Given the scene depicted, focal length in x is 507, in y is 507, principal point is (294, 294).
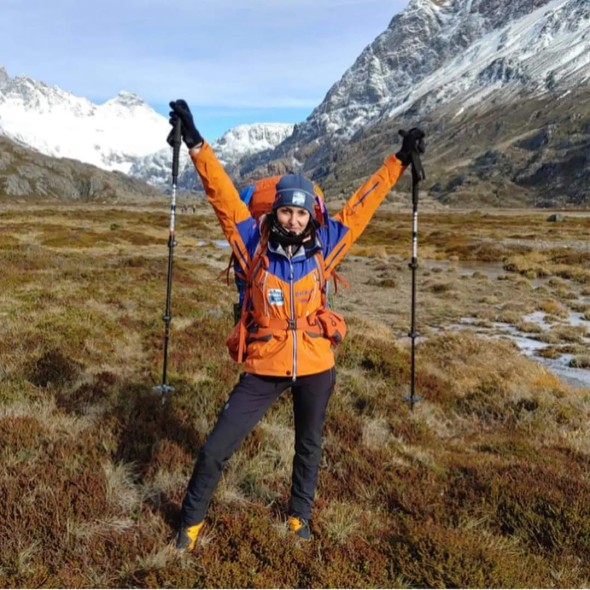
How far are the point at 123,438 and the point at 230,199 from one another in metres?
3.47

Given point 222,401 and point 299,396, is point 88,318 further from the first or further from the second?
point 299,396

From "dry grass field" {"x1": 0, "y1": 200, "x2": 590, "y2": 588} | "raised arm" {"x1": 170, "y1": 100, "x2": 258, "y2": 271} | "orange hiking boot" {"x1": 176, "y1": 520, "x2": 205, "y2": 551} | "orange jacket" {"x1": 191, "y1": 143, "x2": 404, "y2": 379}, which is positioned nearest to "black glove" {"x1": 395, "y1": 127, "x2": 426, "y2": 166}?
"orange jacket" {"x1": 191, "y1": 143, "x2": 404, "y2": 379}

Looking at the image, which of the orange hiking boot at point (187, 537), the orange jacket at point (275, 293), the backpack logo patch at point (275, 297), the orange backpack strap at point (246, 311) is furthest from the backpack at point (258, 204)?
the orange hiking boot at point (187, 537)

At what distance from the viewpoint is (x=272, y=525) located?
4.66 metres

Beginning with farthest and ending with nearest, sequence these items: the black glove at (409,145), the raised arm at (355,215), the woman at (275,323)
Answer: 1. the black glove at (409,145)
2. the raised arm at (355,215)
3. the woman at (275,323)

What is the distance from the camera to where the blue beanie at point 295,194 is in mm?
4328

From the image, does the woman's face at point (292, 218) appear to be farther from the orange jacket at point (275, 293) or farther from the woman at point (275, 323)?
the orange jacket at point (275, 293)

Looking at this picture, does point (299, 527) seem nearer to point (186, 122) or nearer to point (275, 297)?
point (275, 297)

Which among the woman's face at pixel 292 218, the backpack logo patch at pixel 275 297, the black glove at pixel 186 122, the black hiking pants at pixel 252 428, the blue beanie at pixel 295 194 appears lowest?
the black hiking pants at pixel 252 428

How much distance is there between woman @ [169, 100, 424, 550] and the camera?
14.1 ft

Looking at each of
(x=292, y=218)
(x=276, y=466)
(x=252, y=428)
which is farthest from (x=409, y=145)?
(x=276, y=466)

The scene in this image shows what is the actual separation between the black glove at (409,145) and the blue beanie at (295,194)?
4.58 feet

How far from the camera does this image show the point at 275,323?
4371mm

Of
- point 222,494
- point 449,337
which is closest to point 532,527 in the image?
point 222,494
